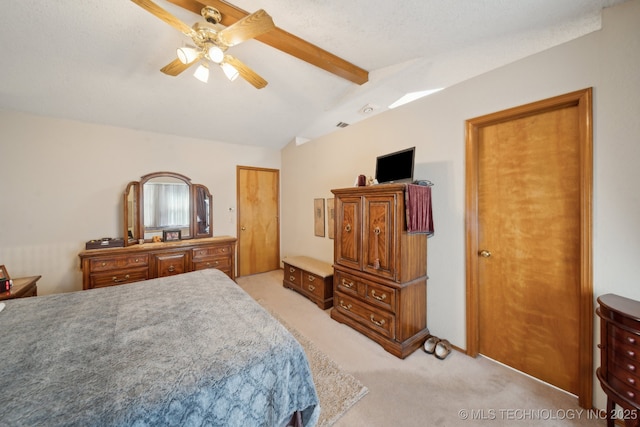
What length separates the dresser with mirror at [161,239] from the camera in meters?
2.98

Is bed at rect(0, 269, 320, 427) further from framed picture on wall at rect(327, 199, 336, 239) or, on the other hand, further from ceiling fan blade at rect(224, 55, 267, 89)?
framed picture on wall at rect(327, 199, 336, 239)

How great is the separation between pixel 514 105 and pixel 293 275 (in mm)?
3417

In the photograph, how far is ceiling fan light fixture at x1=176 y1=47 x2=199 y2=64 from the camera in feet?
5.58

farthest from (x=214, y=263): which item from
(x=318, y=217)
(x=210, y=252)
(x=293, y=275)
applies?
(x=318, y=217)

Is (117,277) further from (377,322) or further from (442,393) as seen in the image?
(442,393)

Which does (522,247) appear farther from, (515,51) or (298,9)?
(298,9)

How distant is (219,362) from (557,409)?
A: 92.7 inches

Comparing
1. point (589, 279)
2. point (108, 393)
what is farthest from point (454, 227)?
point (108, 393)

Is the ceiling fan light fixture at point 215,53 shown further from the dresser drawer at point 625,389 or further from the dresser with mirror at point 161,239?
the dresser drawer at point 625,389

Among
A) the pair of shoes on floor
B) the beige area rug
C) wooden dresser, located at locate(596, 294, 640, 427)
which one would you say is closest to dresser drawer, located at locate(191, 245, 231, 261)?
the beige area rug

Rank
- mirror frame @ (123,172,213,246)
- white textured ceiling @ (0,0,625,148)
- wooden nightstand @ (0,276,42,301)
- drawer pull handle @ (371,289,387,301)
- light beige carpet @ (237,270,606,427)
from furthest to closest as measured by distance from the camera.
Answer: mirror frame @ (123,172,213,246) < drawer pull handle @ (371,289,387,301) < wooden nightstand @ (0,276,42,301) < white textured ceiling @ (0,0,625,148) < light beige carpet @ (237,270,606,427)

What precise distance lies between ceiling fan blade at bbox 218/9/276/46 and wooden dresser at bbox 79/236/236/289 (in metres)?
2.81

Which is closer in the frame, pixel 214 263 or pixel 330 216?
pixel 214 263

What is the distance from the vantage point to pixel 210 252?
12.1ft
